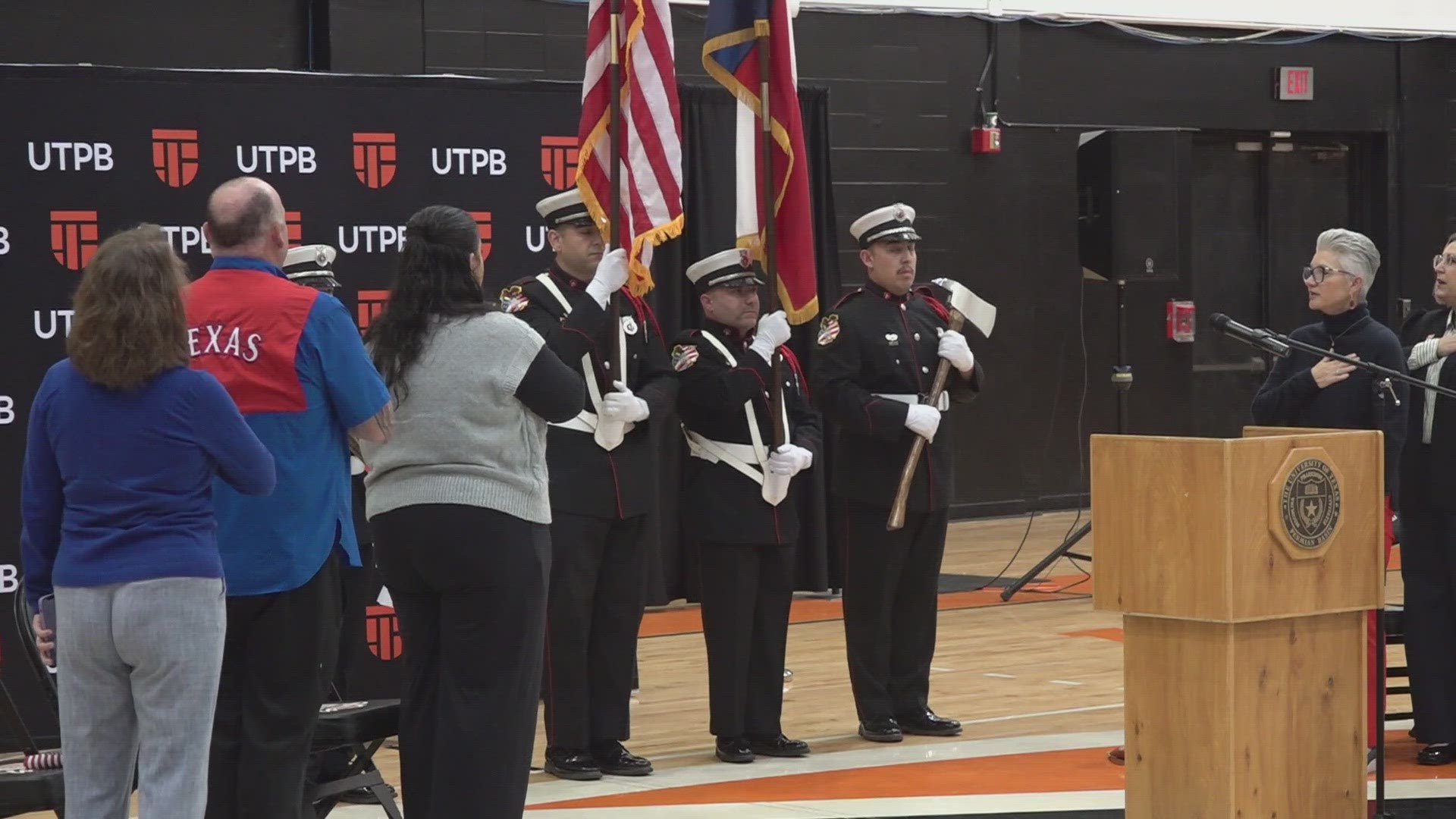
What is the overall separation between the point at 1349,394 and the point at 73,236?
382cm

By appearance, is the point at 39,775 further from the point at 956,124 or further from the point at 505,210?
the point at 956,124

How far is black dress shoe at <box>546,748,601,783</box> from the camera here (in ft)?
18.8

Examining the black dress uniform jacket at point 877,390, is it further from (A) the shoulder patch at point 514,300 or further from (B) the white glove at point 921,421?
(A) the shoulder patch at point 514,300

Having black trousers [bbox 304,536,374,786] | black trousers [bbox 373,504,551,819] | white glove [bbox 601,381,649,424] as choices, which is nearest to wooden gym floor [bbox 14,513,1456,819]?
black trousers [bbox 304,536,374,786]

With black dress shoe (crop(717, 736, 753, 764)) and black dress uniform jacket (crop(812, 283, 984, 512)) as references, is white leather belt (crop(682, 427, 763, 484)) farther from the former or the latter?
black dress shoe (crop(717, 736, 753, 764))

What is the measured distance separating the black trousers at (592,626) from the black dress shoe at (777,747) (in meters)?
0.44

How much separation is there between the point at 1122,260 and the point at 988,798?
15.5 feet

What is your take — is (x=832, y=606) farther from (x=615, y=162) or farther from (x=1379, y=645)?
(x=1379, y=645)

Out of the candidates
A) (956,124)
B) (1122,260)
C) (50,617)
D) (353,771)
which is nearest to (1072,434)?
(956,124)

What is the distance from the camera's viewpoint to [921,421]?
6.23m

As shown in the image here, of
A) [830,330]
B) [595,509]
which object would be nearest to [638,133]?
[830,330]

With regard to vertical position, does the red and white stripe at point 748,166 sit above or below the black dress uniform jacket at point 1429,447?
above

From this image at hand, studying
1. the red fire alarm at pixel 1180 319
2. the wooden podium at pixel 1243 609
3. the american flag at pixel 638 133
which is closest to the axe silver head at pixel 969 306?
the american flag at pixel 638 133

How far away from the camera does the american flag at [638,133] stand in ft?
18.9
